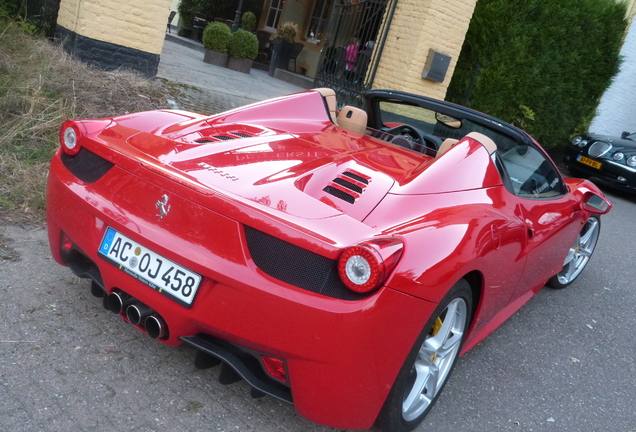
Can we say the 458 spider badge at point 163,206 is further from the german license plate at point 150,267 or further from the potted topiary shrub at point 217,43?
the potted topiary shrub at point 217,43

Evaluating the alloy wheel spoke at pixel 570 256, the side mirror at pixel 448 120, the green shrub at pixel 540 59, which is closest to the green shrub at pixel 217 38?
the green shrub at pixel 540 59

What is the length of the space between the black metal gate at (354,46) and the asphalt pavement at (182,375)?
6.84 m

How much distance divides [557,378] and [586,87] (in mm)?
11778

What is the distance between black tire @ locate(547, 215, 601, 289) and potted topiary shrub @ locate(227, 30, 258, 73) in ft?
31.3

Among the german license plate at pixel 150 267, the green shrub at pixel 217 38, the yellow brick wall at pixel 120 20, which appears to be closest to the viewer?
the german license plate at pixel 150 267

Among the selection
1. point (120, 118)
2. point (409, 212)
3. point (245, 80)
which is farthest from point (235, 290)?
point (245, 80)

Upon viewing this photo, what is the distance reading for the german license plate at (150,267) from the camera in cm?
215

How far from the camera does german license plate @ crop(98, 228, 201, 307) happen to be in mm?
2146

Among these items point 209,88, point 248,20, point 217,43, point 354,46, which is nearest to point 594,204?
point 209,88

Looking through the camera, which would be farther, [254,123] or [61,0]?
[61,0]

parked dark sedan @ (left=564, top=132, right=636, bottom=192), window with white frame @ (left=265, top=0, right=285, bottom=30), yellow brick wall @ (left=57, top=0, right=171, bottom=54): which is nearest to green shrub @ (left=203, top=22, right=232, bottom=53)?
yellow brick wall @ (left=57, top=0, right=171, bottom=54)

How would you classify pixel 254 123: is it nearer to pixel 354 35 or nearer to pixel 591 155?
pixel 354 35

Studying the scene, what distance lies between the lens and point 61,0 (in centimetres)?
743

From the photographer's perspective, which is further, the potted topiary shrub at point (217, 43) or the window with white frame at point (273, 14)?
the window with white frame at point (273, 14)
